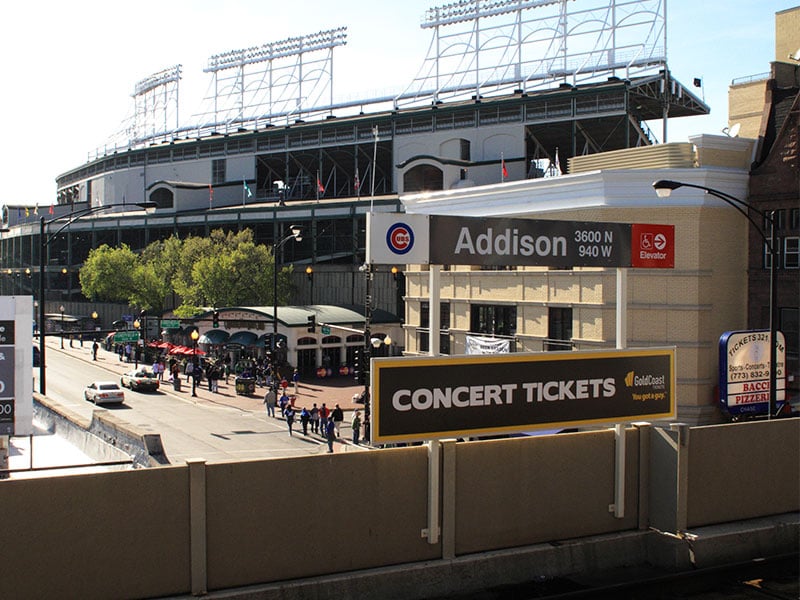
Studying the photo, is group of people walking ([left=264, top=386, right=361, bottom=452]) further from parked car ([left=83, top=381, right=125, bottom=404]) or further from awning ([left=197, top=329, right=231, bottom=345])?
awning ([left=197, top=329, right=231, bottom=345])

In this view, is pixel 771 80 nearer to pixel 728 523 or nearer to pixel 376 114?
pixel 728 523

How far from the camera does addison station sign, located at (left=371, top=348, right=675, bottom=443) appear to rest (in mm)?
12211

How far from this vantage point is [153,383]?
4744 centimetres

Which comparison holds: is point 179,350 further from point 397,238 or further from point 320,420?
point 397,238

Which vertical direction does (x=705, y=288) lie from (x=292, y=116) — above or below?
below

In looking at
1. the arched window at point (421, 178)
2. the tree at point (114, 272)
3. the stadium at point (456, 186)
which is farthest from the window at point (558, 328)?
the tree at point (114, 272)

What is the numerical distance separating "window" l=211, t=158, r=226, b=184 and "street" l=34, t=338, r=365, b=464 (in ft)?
148

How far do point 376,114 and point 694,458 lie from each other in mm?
78222

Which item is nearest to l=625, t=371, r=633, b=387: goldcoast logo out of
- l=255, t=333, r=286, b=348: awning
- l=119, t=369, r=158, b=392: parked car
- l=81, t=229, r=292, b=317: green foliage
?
l=119, t=369, r=158, b=392: parked car

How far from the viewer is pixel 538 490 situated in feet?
43.7

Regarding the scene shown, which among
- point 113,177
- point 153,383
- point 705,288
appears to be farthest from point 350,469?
point 113,177

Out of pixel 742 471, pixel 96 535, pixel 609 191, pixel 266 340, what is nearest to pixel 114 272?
pixel 266 340

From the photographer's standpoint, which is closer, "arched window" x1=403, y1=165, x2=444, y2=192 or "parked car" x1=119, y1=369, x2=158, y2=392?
"parked car" x1=119, y1=369, x2=158, y2=392

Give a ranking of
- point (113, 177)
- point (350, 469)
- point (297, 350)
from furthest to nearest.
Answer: point (113, 177) → point (297, 350) → point (350, 469)
